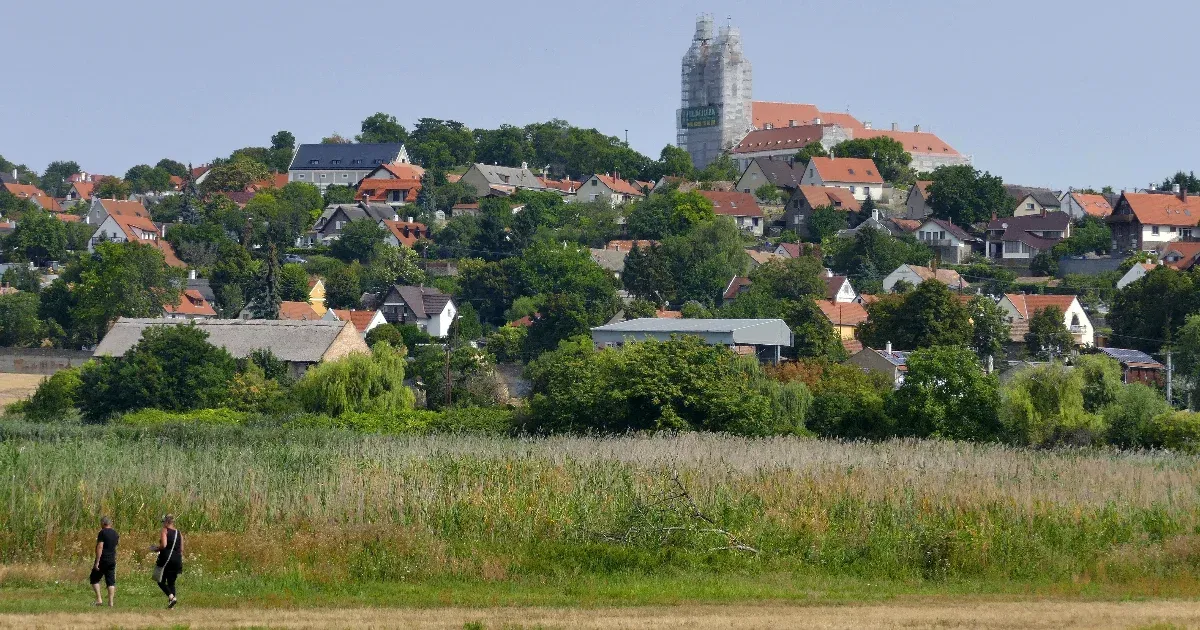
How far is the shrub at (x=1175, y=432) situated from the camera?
37.1 m

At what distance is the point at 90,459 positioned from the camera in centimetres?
2894

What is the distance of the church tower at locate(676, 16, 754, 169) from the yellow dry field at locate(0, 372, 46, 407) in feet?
297

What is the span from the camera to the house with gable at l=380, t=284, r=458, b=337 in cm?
8056

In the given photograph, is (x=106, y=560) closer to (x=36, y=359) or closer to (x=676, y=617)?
(x=676, y=617)

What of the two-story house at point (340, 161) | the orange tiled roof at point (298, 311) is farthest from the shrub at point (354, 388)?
the two-story house at point (340, 161)

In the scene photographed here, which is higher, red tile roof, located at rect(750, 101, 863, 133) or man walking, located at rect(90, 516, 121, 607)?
red tile roof, located at rect(750, 101, 863, 133)

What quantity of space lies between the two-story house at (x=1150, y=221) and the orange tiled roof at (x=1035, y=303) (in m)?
21.0

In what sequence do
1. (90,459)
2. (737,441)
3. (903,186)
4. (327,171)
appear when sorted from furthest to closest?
(327,171), (903,186), (737,441), (90,459)

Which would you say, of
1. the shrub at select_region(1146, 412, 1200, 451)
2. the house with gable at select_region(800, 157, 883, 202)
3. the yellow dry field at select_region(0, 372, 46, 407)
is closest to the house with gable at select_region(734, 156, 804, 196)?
the house with gable at select_region(800, 157, 883, 202)

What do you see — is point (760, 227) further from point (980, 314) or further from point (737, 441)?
point (737, 441)

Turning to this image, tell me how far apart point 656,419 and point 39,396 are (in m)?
22.0

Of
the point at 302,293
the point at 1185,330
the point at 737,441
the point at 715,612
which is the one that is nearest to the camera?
the point at 715,612

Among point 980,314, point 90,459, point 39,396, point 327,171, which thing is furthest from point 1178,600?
point 327,171

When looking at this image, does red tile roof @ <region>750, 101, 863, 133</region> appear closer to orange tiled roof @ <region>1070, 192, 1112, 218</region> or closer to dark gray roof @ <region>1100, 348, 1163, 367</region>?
orange tiled roof @ <region>1070, 192, 1112, 218</region>
